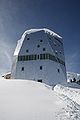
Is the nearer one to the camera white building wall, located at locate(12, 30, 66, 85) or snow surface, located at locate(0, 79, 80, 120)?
snow surface, located at locate(0, 79, 80, 120)

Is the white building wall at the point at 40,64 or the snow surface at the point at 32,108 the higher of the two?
the white building wall at the point at 40,64

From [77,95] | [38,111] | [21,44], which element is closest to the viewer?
[38,111]

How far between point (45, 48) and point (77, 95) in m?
28.5

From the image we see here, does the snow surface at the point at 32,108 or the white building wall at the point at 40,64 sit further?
the white building wall at the point at 40,64

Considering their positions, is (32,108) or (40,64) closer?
(32,108)

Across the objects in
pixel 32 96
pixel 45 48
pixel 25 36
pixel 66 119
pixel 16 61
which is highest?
pixel 25 36

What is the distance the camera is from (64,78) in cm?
4375

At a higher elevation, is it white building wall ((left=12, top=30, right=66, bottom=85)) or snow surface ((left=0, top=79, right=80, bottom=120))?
white building wall ((left=12, top=30, right=66, bottom=85))

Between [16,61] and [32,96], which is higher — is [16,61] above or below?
above

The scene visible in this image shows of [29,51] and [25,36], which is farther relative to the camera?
[25,36]

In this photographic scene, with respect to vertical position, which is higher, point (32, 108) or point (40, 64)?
point (40, 64)

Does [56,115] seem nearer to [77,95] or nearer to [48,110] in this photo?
[48,110]

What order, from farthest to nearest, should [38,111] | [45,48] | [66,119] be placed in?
1. [45,48]
2. [38,111]
3. [66,119]

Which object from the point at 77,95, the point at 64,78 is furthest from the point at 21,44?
the point at 77,95
